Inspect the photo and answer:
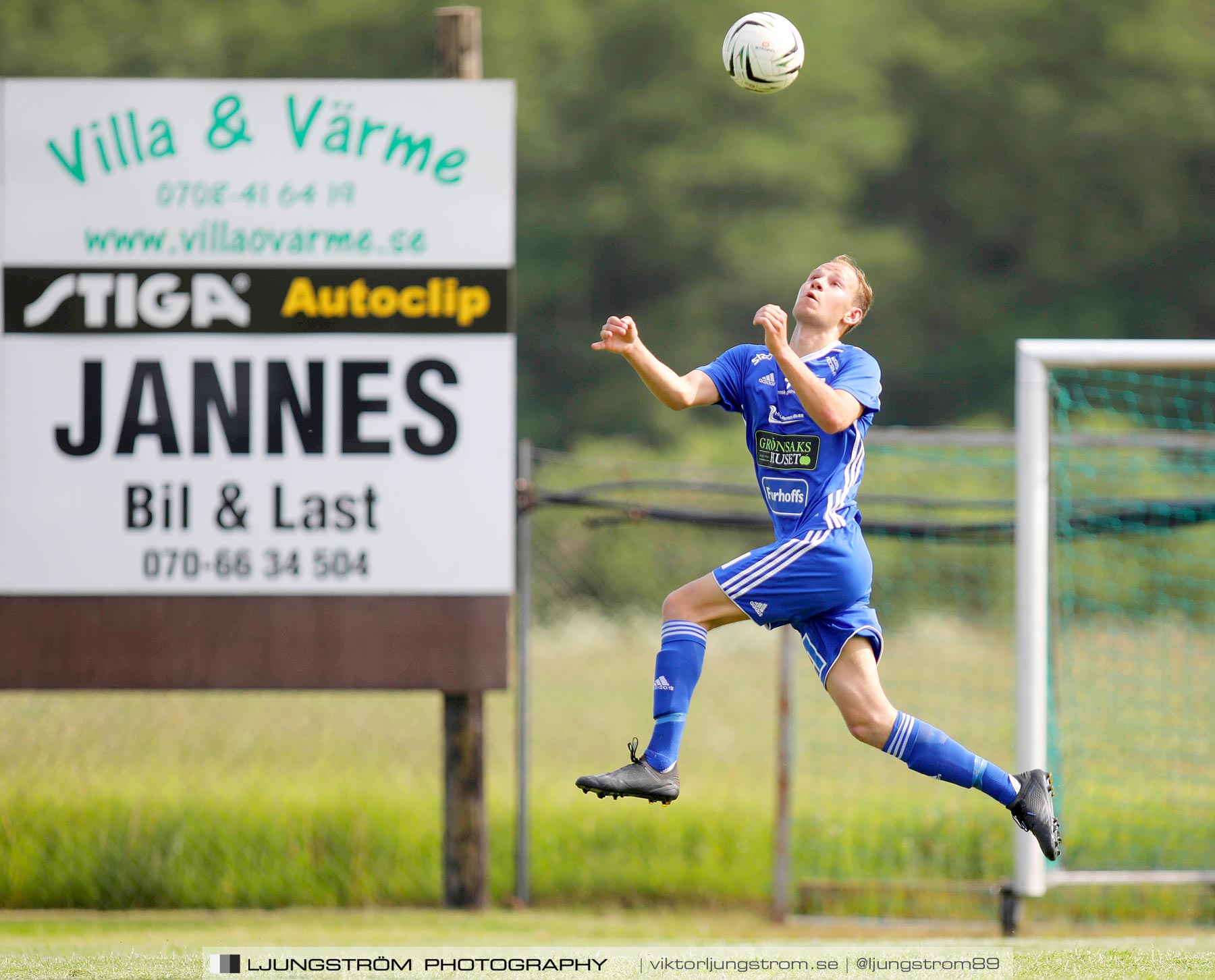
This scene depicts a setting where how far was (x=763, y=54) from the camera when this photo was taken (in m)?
5.18

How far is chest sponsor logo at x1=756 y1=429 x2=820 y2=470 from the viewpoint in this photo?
4805mm

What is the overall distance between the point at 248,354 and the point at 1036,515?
12.6ft

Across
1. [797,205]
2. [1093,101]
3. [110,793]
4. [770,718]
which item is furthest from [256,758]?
[1093,101]

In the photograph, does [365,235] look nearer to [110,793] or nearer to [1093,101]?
[110,793]

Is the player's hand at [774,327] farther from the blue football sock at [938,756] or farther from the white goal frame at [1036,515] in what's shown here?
the white goal frame at [1036,515]

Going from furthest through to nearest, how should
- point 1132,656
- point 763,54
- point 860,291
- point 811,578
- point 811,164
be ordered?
1. point 811,164
2. point 1132,656
3. point 763,54
4. point 860,291
5. point 811,578

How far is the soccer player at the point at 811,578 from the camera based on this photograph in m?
4.73

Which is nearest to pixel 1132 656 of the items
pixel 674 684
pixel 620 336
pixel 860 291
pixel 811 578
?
pixel 860 291

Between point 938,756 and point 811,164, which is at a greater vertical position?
point 811,164

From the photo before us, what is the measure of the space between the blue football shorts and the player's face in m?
0.69

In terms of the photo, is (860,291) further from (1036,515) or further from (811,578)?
(1036,515)

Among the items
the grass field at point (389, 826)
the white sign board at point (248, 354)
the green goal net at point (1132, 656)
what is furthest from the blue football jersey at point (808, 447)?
the grass field at point (389, 826)

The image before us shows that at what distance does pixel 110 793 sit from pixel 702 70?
2527cm

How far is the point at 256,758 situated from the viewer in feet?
29.0
